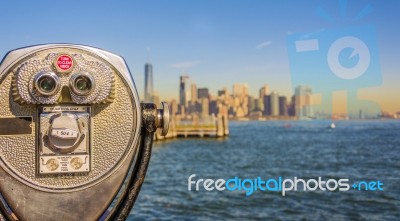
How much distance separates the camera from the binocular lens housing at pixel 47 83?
57.8 inches

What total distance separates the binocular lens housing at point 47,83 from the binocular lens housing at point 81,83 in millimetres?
43

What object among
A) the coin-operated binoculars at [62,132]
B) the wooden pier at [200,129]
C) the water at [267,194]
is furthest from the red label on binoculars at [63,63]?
the wooden pier at [200,129]

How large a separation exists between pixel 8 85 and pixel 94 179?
372 millimetres

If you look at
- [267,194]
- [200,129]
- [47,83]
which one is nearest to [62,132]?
[47,83]

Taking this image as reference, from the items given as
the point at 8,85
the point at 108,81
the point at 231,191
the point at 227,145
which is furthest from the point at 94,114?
the point at 227,145

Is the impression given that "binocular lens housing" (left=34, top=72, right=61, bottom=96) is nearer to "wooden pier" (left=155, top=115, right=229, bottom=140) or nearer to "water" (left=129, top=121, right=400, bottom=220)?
"water" (left=129, top=121, right=400, bottom=220)

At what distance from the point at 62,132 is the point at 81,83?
0.16 meters

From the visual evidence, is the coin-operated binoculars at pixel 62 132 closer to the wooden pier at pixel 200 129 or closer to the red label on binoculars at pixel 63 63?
the red label on binoculars at pixel 63 63

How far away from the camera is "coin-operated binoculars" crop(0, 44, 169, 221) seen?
1.48 metres

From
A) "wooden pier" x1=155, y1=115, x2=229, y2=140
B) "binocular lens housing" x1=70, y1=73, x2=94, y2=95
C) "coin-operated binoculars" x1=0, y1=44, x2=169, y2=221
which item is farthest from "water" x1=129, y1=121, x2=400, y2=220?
"wooden pier" x1=155, y1=115, x2=229, y2=140

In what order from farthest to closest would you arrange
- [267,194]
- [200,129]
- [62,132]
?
1. [200,129]
2. [267,194]
3. [62,132]

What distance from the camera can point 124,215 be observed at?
1604mm

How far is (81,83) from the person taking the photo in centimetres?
150

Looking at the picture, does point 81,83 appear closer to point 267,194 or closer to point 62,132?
point 62,132
